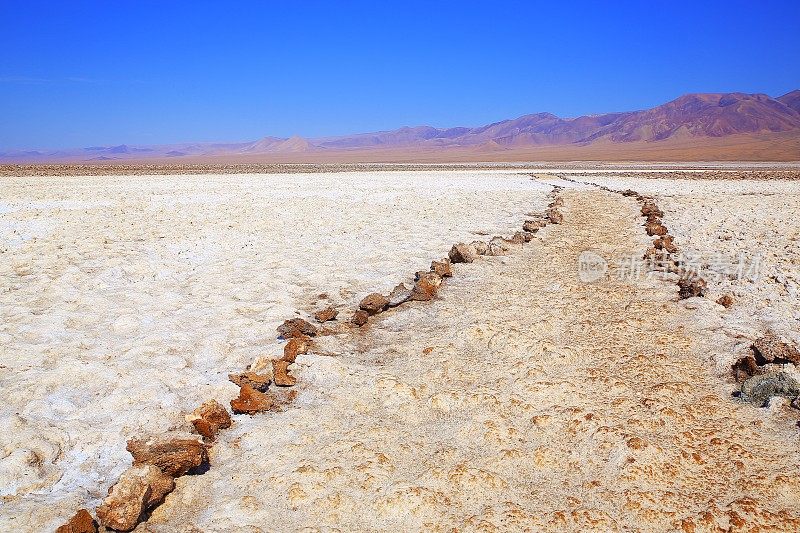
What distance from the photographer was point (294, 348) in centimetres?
414

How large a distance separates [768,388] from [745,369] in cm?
28

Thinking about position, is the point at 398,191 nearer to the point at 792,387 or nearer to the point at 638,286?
the point at 638,286

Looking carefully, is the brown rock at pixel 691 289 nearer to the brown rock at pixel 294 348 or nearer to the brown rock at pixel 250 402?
the brown rock at pixel 294 348

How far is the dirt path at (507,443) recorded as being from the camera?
2.49m

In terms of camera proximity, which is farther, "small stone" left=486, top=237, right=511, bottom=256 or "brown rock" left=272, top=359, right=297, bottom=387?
"small stone" left=486, top=237, right=511, bottom=256

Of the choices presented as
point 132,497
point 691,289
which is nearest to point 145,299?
point 132,497

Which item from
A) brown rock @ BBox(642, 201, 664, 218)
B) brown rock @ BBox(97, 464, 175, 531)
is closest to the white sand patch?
brown rock @ BBox(97, 464, 175, 531)

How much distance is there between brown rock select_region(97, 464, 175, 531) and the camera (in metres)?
2.43

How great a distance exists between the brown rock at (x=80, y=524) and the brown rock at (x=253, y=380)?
4.47ft

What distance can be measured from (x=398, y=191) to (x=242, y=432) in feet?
51.4

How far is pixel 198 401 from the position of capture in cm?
361

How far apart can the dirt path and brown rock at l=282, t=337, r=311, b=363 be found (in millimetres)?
113

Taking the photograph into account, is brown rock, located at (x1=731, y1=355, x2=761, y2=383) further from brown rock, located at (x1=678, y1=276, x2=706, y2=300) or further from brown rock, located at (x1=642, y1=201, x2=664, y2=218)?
brown rock, located at (x1=642, y1=201, x2=664, y2=218)

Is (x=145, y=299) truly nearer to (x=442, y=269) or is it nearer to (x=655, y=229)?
(x=442, y=269)
